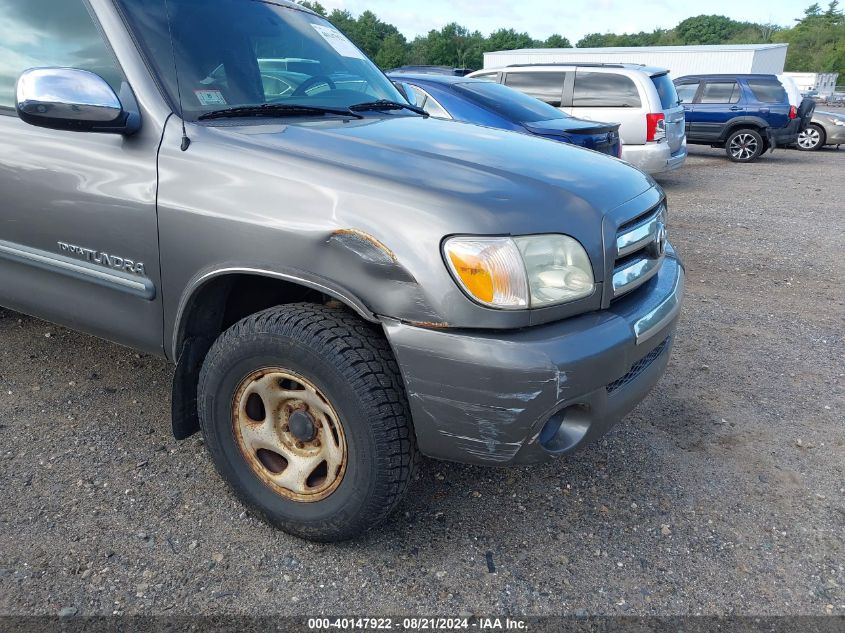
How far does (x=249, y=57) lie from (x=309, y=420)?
1530 millimetres

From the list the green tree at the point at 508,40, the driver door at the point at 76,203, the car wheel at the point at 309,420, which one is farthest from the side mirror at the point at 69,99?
the green tree at the point at 508,40

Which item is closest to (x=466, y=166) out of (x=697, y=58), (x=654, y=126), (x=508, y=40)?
(x=654, y=126)

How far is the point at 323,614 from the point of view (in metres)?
2.09

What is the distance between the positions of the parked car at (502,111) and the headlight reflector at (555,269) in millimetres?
4233

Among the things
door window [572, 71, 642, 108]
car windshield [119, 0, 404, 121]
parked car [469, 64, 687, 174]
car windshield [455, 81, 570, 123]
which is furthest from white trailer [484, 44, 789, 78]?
car windshield [119, 0, 404, 121]

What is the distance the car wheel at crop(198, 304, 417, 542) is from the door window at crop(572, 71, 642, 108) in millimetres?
8578

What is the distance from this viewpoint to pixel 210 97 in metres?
2.49

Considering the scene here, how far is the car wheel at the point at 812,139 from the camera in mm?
15992

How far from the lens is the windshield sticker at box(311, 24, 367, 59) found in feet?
11.0

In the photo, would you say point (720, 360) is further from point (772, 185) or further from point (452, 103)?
point (772, 185)

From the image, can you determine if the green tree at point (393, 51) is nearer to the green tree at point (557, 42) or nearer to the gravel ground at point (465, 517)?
the green tree at point (557, 42)

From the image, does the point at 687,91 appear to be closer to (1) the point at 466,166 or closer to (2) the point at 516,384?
(1) the point at 466,166

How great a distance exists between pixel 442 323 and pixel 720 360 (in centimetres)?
270

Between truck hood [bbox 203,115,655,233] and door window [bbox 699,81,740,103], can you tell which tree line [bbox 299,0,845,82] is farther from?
truck hood [bbox 203,115,655,233]
